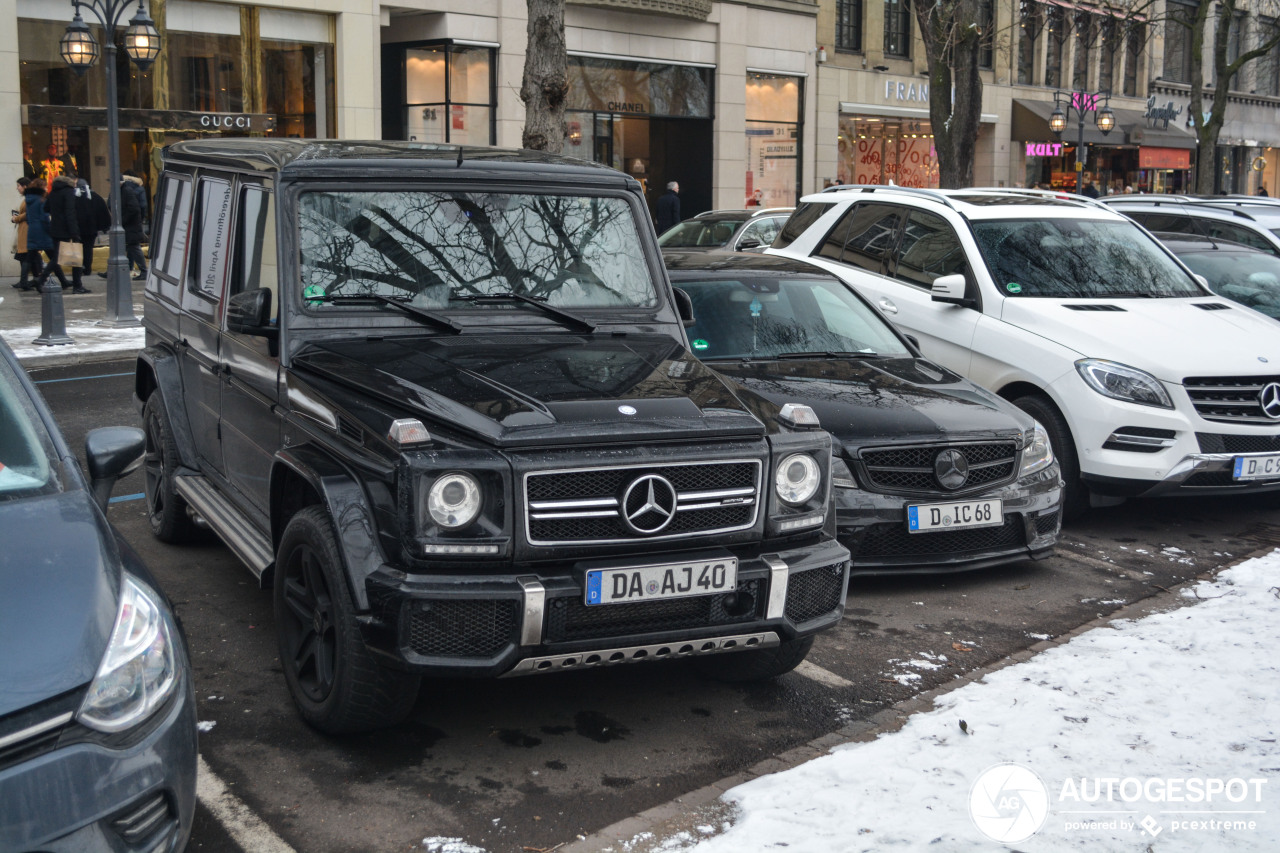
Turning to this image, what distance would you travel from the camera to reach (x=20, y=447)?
11.6 ft

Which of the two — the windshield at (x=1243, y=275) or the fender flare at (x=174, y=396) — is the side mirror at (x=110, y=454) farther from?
the windshield at (x=1243, y=275)

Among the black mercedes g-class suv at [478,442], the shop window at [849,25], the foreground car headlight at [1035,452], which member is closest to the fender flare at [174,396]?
the black mercedes g-class suv at [478,442]

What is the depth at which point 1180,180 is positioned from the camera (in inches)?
1916

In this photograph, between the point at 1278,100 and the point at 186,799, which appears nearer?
the point at 186,799

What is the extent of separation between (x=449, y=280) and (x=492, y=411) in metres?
1.14

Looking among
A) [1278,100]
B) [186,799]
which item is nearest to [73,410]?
[186,799]

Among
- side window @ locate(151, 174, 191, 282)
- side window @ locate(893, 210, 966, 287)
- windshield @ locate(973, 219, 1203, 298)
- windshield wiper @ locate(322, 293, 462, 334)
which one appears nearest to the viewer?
windshield wiper @ locate(322, 293, 462, 334)

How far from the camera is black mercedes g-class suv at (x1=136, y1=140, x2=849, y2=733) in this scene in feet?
12.9

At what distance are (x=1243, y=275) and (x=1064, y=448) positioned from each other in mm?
4328

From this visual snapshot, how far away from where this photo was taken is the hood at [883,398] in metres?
6.32

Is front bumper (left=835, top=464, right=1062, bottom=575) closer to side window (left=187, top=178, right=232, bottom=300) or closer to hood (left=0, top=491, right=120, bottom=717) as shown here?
side window (left=187, top=178, right=232, bottom=300)

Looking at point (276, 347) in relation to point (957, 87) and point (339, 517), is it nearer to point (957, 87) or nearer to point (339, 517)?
point (339, 517)

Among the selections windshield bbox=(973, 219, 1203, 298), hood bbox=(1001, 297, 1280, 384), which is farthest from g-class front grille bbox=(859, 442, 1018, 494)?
windshield bbox=(973, 219, 1203, 298)

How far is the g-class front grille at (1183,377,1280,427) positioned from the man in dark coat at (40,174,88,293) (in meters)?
16.1
